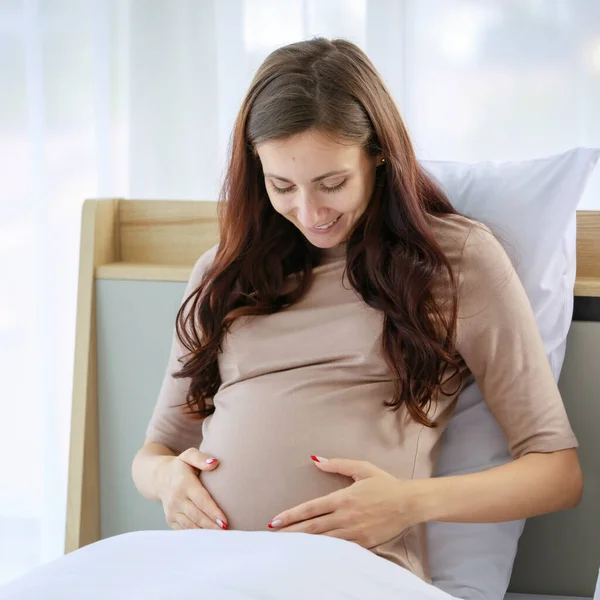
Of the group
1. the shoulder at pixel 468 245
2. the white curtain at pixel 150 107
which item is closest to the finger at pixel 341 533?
the shoulder at pixel 468 245

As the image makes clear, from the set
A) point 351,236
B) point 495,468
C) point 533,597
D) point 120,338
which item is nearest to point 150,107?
point 120,338

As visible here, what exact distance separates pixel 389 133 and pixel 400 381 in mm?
321

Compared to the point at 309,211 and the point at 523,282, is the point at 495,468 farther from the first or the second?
the point at 309,211

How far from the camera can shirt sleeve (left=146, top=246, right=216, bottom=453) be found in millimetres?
1312

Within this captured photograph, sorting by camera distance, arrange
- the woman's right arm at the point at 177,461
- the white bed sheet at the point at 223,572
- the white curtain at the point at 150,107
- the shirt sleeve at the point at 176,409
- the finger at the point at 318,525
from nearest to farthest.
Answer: the white bed sheet at the point at 223,572, the finger at the point at 318,525, the woman's right arm at the point at 177,461, the shirt sleeve at the point at 176,409, the white curtain at the point at 150,107

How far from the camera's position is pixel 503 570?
47.9 inches

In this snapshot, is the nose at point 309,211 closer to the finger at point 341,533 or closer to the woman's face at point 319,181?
the woman's face at point 319,181

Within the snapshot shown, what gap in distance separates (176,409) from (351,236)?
380 millimetres

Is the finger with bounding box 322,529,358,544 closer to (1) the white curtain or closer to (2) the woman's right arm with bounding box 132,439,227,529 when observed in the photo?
(2) the woman's right arm with bounding box 132,439,227,529

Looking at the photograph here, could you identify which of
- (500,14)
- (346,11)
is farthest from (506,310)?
(346,11)

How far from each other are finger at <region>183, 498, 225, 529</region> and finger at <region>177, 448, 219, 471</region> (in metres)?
0.05

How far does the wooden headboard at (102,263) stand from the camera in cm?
158

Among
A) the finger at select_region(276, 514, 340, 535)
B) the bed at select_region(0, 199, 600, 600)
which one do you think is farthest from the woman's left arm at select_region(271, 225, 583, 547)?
the bed at select_region(0, 199, 600, 600)

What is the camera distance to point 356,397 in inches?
45.1
